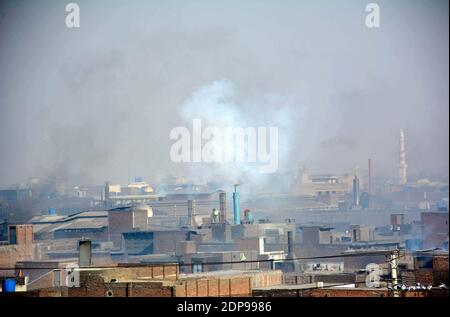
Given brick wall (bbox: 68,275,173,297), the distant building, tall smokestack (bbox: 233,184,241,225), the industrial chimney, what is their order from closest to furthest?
brick wall (bbox: 68,275,173,297), the industrial chimney, the distant building, tall smokestack (bbox: 233,184,241,225)

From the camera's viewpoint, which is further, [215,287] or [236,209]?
[236,209]

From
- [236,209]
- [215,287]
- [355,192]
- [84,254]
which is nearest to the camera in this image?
[215,287]

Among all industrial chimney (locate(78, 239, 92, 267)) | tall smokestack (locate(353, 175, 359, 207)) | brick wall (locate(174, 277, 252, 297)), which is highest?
tall smokestack (locate(353, 175, 359, 207))

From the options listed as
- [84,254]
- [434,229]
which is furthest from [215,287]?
[434,229]

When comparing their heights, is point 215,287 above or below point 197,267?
above

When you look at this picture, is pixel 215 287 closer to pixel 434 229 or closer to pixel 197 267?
pixel 197 267

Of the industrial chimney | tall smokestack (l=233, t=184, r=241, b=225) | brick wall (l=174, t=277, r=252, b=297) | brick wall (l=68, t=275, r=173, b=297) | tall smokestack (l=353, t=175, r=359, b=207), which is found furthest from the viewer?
tall smokestack (l=353, t=175, r=359, b=207)

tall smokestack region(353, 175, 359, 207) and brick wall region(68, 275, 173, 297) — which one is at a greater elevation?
tall smokestack region(353, 175, 359, 207)

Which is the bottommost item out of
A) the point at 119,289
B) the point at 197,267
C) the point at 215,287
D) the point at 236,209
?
the point at 197,267

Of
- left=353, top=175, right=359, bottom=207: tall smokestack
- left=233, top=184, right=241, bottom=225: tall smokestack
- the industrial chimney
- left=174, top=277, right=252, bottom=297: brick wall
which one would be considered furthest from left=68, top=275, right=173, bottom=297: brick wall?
left=353, top=175, right=359, bottom=207: tall smokestack

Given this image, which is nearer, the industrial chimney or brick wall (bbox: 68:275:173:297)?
brick wall (bbox: 68:275:173:297)

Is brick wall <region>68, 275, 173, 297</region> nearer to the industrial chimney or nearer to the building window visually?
the industrial chimney

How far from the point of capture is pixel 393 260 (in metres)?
Answer: 23.7

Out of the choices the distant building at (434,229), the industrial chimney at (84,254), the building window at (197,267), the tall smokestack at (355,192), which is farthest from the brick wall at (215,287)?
the tall smokestack at (355,192)
